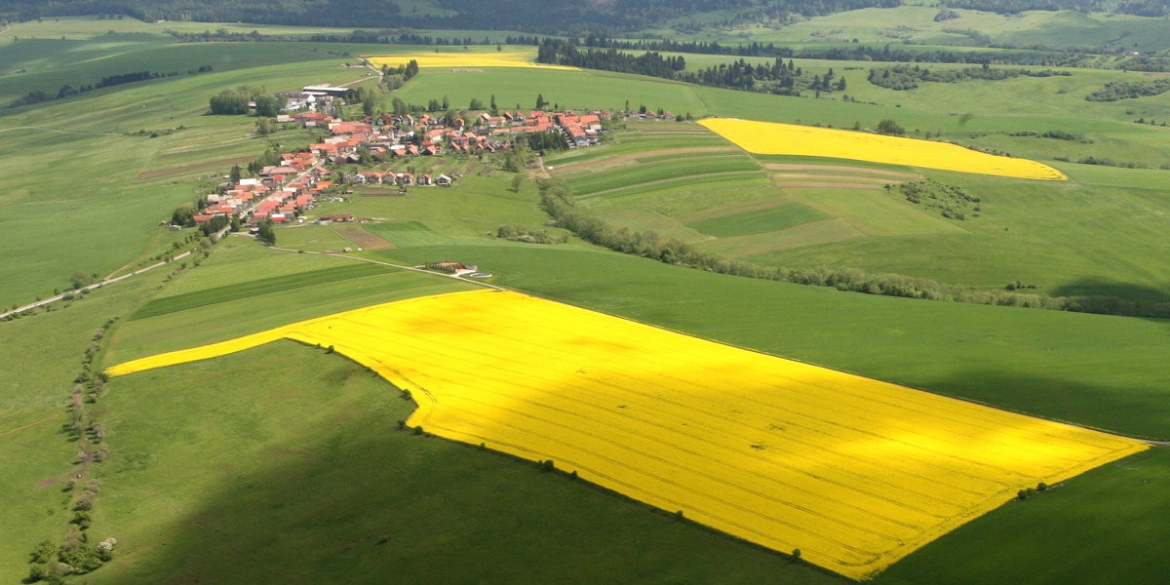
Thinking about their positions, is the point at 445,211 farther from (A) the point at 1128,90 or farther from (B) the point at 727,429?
(A) the point at 1128,90

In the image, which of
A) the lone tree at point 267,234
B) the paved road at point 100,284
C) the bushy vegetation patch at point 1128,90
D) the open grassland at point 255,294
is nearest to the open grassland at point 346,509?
the open grassland at point 255,294

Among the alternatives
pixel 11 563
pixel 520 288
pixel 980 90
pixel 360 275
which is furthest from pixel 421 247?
pixel 980 90

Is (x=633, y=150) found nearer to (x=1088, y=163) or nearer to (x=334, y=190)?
(x=334, y=190)

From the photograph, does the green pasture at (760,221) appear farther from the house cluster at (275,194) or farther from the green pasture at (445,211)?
the house cluster at (275,194)

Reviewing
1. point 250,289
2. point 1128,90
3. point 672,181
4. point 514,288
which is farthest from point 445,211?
point 1128,90

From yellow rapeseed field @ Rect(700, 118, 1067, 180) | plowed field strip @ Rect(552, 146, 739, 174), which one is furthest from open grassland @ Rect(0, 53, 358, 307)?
yellow rapeseed field @ Rect(700, 118, 1067, 180)
